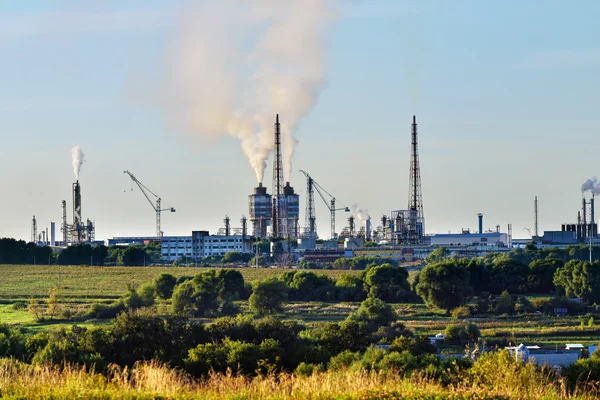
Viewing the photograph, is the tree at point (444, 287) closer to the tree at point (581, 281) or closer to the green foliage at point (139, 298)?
the tree at point (581, 281)

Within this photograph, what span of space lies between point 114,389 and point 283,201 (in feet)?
483

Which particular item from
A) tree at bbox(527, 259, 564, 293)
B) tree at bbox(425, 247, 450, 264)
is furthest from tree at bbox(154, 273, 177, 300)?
tree at bbox(425, 247, 450, 264)

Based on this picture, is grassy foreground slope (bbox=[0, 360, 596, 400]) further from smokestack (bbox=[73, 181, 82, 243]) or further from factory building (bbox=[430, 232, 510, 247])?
factory building (bbox=[430, 232, 510, 247])

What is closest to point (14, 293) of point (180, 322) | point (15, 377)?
point (180, 322)

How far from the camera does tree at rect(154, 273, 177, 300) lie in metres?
73.7

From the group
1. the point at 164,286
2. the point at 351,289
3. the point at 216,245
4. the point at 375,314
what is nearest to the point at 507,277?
the point at 351,289

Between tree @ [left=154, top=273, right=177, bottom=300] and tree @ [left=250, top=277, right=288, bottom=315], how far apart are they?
11389 mm

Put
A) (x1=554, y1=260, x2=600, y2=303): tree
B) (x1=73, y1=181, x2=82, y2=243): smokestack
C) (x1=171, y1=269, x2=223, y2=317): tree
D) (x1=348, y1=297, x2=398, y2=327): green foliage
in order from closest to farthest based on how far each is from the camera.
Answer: (x1=348, y1=297, x2=398, y2=327): green foliage, (x1=171, y1=269, x2=223, y2=317): tree, (x1=554, y1=260, x2=600, y2=303): tree, (x1=73, y1=181, x2=82, y2=243): smokestack

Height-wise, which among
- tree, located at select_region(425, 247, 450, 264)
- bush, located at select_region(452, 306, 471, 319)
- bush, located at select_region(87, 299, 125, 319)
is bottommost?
bush, located at select_region(452, 306, 471, 319)

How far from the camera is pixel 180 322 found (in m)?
37.8

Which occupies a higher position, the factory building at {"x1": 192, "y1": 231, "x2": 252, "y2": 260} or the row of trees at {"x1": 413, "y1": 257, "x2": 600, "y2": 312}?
the factory building at {"x1": 192, "y1": 231, "x2": 252, "y2": 260}

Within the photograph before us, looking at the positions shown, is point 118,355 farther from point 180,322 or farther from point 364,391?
point 364,391

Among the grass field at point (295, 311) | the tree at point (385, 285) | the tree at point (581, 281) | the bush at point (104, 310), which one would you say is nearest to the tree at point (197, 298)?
the grass field at point (295, 311)

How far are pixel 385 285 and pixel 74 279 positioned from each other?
3011cm
